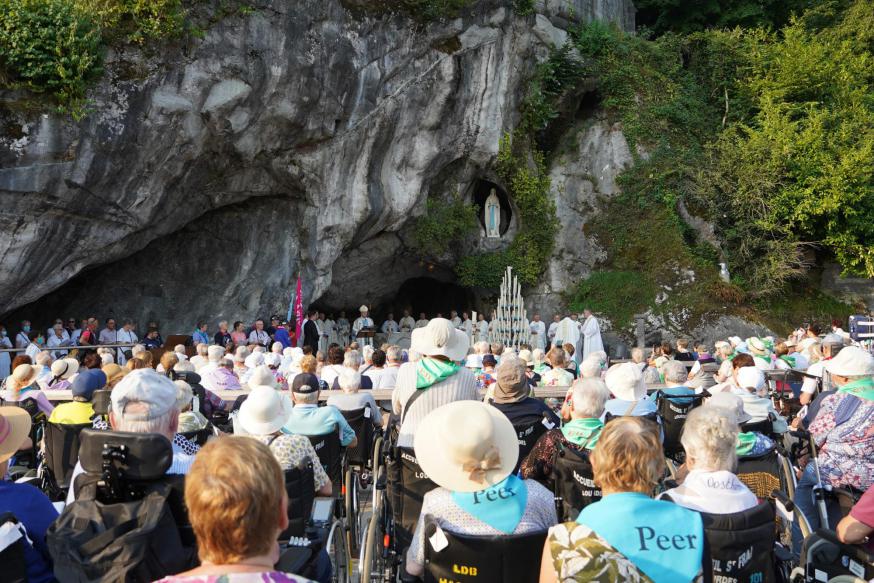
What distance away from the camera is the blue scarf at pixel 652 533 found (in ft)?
8.13

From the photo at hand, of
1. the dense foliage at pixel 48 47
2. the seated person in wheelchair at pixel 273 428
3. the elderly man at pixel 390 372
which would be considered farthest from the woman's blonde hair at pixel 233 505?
the dense foliage at pixel 48 47

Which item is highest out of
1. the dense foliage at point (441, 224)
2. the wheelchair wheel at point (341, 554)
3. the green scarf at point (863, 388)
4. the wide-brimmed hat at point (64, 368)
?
the dense foliage at point (441, 224)

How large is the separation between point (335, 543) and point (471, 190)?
18.5 meters

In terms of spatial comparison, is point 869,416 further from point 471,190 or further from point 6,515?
point 471,190

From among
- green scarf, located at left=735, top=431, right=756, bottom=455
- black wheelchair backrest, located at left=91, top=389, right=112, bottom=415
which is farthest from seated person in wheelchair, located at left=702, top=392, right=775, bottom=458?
black wheelchair backrest, located at left=91, top=389, right=112, bottom=415

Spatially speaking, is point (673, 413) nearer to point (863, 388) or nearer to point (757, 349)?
point (863, 388)

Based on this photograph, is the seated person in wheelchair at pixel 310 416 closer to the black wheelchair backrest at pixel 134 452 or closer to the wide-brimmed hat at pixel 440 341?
the wide-brimmed hat at pixel 440 341

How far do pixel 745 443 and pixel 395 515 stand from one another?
2.35 metres

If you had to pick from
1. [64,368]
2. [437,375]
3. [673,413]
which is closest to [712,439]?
[437,375]

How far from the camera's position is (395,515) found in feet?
14.4

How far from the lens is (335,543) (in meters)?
4.63

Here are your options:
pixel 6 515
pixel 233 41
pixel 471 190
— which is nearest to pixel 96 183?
pixel 233 41

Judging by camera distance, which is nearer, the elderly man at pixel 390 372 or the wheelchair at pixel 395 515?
the wheelchair at pixel 395 515

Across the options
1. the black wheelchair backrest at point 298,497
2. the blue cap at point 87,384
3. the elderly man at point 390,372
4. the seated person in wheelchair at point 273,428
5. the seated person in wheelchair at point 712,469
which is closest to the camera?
the seated person in wheelchair at point 712,469
